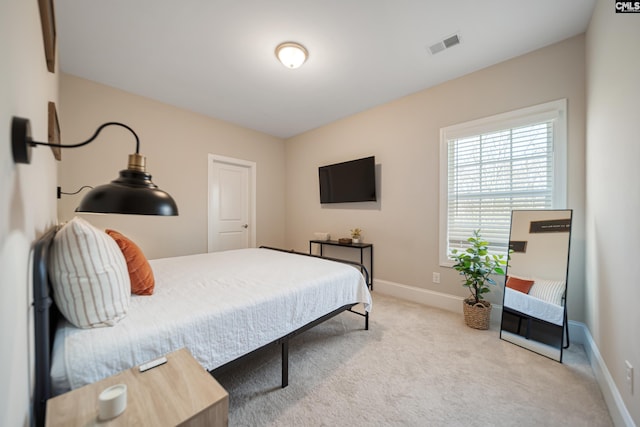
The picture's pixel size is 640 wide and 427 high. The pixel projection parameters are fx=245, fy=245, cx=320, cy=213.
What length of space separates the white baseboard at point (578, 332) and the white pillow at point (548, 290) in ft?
1.13

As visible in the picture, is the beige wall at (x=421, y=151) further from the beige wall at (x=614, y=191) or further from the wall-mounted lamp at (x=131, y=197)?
the wall-mounted lamp at (x=131, y=197)

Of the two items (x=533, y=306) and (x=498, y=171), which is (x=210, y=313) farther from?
(x=498, y=171)

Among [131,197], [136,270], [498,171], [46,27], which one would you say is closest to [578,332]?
Answer: [498,171]

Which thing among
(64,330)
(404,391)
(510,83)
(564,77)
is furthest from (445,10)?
(64,330)

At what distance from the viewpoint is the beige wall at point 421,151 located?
88.2 inches

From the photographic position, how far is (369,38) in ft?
7.34

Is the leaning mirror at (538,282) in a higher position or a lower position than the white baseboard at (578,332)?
higher

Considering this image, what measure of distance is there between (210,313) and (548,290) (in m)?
2.71

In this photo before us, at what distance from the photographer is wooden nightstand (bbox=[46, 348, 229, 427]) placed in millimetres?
711

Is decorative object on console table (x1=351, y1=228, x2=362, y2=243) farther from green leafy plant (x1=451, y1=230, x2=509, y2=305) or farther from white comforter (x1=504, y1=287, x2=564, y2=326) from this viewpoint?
white comforter (x1=504, y1=287, x2=564, y2=326)

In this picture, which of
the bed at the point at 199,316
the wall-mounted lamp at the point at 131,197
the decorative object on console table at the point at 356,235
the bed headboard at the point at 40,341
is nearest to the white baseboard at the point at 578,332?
the decorative object on console table at the point at 356,235

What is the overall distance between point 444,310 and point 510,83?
2.59m

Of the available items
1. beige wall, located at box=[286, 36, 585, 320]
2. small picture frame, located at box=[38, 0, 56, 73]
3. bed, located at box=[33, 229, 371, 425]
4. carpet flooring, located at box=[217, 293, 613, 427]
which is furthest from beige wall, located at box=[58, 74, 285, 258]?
carpet flooring, located at box=[217, 293, 613, 427]

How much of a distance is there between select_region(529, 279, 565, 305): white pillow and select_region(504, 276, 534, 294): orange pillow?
0.09 feet
